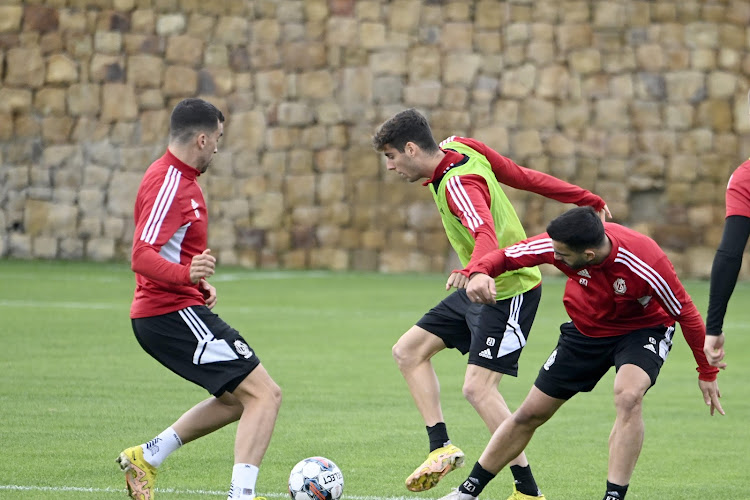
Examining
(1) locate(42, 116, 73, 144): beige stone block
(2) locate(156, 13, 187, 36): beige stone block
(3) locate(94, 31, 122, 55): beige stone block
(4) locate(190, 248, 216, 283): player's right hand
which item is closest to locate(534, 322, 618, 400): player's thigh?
(4) locate(190, 248, 216, 283): player's right hand

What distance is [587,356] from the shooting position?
20.9 feet

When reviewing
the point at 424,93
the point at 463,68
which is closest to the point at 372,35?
the point at 424,93

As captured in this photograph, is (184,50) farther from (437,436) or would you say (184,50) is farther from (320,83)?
(437,436)

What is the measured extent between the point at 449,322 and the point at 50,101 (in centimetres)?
1897

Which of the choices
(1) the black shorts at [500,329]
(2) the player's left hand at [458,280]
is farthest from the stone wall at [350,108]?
(2) the player's left hand at [458,280]

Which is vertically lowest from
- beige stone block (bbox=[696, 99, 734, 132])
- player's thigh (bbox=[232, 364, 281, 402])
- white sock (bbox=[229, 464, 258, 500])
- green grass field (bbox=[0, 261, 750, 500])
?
green grass field (bbox=[0, 261, 750, 500])

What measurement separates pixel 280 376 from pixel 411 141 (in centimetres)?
483

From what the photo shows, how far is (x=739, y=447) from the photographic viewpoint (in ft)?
28.1

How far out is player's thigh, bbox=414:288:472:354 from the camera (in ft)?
24.4

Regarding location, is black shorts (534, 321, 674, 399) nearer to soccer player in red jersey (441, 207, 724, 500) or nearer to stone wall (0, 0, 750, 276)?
soccer player in red jersey (441, 207, 724, 500)

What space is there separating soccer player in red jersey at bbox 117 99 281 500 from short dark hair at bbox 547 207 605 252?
158 cm

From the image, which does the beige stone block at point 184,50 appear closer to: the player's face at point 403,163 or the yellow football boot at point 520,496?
the player's face at point 403,163

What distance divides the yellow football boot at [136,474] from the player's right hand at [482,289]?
191cm

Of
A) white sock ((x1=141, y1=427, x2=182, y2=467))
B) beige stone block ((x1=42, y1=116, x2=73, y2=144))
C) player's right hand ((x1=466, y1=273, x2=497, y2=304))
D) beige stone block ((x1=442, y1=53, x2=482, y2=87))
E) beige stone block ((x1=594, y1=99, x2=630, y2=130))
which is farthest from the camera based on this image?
beige stone block ((x1=42, y1=116, x2=73, y2=144))
